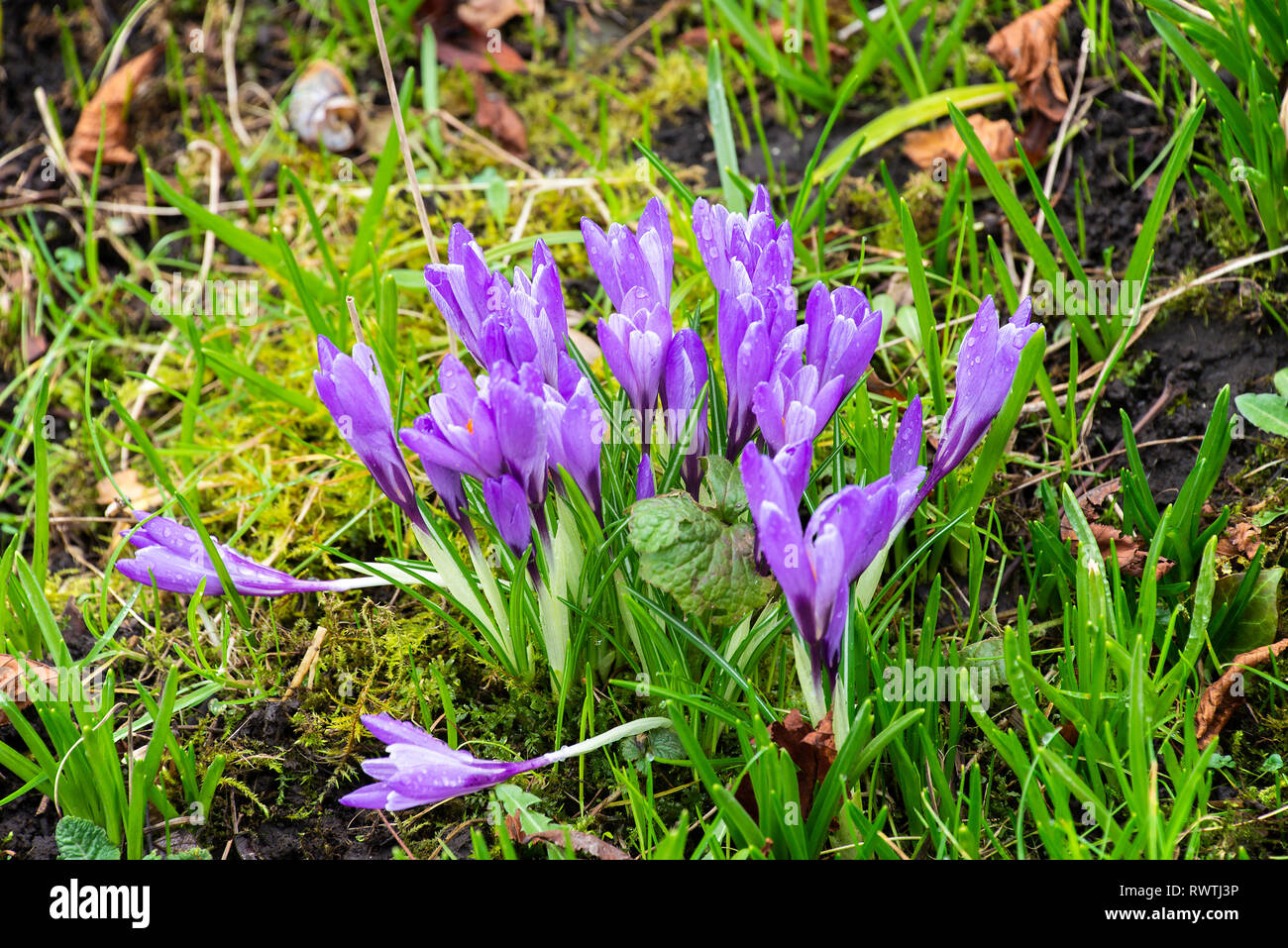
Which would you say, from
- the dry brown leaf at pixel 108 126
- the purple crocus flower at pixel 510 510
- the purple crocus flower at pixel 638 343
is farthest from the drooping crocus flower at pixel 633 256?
the dry brown leaf at pixel 108 126

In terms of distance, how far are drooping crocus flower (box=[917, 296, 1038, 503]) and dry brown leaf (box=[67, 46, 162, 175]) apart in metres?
3.10

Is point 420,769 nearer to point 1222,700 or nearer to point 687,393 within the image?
point 687,393

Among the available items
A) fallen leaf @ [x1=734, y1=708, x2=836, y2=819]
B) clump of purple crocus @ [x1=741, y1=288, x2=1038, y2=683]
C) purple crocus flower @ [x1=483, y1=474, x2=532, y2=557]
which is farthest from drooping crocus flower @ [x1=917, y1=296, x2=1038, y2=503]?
purple crocus flower @ [x1=483, y1=474, x2=532, y2=557]

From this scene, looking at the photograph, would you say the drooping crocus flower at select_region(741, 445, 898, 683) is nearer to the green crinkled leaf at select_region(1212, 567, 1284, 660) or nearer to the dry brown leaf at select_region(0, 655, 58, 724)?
the green crinkled leaf at select_region(1212, 567, 1284, 660)

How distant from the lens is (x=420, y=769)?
1.52 meters

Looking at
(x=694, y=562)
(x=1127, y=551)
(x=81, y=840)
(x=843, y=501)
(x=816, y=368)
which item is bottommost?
(x=81, y=840)

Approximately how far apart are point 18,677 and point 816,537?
62.8 inches

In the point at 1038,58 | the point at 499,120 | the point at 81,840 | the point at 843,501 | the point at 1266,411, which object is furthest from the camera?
the point at 499,120

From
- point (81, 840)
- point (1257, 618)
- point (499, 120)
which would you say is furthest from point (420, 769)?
point (499, 120)

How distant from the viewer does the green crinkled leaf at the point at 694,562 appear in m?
1.49

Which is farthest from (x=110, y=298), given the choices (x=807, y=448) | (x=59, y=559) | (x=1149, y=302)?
(x=1149, y=302)

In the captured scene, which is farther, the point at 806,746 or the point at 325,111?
the point at 325,111

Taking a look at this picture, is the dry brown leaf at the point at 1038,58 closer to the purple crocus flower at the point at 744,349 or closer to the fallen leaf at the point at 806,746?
the purple crocus flower at the point at 744,349

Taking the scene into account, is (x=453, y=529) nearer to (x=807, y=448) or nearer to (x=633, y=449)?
(x=633, y=449)
